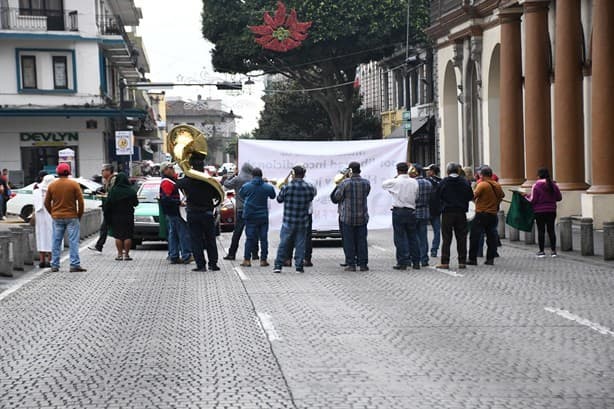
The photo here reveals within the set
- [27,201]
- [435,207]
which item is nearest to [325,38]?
[27,201]

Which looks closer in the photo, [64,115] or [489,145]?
[489,145]

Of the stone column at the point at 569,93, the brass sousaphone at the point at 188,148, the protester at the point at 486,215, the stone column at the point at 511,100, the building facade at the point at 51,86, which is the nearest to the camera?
the brass sousaphone at the point at 188,148

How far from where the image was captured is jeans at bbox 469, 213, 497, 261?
19.8 m

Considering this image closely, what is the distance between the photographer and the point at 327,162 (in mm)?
22359

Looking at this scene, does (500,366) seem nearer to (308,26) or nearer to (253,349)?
(253,349)

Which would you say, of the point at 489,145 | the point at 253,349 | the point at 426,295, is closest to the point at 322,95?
the point at 489,145

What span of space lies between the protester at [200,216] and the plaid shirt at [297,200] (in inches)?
50.7

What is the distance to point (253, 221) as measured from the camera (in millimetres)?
19625

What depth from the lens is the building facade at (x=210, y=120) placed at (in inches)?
6161

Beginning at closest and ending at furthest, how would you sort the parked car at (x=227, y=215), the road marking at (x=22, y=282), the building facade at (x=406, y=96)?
1. the road marking at (x=22, y=282)
2. the parked car at (x=227, y=215)
3. the building facade at (x=406, y=96)

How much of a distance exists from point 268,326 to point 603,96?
55.5ft

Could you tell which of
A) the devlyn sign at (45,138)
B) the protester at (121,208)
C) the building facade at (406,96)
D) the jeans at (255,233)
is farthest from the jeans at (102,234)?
the devlyn sign at (45,138)

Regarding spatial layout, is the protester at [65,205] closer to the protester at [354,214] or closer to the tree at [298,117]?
the protester at [354,214]

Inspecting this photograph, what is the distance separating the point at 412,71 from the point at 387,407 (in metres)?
54.4
